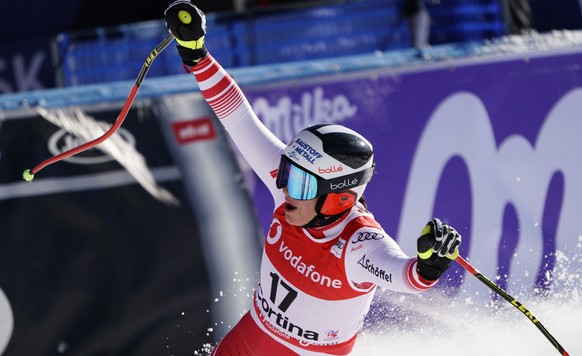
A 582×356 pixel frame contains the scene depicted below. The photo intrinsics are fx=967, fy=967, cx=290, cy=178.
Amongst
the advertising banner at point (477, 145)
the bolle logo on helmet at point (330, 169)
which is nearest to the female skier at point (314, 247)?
the bolle logo on helmet at point (330, 169)

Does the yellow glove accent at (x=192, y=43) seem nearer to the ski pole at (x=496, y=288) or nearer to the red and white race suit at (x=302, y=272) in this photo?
the red and white race suit at (x=302, y=272)

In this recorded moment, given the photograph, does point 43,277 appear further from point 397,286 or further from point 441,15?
point 441,15

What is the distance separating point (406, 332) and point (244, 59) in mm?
5069

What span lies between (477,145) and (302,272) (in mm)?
2653

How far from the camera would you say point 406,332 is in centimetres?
600

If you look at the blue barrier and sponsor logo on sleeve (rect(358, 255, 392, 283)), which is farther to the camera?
the blue barrier

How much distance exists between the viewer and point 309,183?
4.23 meters

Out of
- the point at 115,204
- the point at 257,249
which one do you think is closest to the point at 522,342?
the point at 257,249

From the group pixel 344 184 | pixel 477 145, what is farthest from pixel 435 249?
pixel 477 145

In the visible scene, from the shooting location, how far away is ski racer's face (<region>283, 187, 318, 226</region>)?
4270mm

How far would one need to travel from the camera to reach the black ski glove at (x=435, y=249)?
3.66m

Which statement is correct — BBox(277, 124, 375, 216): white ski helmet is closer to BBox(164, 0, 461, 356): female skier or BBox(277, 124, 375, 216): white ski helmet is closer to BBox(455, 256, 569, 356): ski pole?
BBox(164, 0, 461, 356): female skier

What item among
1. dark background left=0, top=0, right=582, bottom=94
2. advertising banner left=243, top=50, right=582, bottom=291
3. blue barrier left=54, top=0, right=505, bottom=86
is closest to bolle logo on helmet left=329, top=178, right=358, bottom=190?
advertising banner left=243, top=50, right=582, bottom=291

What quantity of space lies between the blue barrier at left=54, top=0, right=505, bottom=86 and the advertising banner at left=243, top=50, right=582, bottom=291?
343cm
